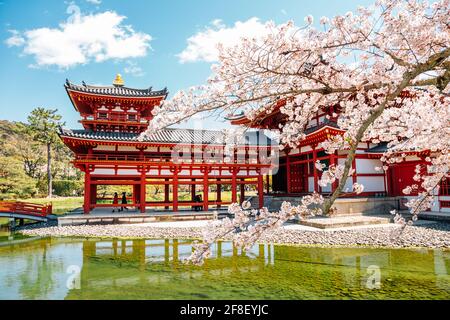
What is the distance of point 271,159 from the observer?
61.8 ft

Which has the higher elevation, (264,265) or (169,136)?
(169,136)

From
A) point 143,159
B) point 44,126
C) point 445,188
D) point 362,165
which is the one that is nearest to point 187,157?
point 143,159

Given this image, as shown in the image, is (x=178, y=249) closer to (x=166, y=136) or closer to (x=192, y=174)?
(x=192, y=174)

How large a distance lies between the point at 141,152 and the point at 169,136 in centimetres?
205

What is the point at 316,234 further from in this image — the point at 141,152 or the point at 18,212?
the point at 18,212

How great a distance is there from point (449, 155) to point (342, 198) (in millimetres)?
10128

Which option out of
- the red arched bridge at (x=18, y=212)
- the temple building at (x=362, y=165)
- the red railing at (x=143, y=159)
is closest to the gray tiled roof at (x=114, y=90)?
the red railing at (x=143, y=159)

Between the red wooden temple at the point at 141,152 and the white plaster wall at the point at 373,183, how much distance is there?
575cm

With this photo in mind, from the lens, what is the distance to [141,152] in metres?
16.4

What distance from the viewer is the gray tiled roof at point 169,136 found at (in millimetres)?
15242

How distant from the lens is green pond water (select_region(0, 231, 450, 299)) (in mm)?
5754

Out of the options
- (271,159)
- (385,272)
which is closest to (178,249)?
(385,272)

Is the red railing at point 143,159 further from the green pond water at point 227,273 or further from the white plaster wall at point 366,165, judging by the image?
the green pond water at point 227,273
